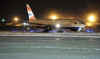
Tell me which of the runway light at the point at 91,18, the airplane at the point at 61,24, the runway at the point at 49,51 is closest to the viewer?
the runway at the point at 49,51

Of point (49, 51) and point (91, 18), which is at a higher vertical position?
point (91, 18)

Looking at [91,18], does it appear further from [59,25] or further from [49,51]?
[49,51]

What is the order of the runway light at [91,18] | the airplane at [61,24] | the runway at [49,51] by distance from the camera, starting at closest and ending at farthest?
the runway at [49,51] < the airplane at [61,24] < the runway light at [91,18]

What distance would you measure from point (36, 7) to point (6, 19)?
7.58 metres

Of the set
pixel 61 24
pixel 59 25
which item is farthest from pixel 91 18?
pixel 59 25

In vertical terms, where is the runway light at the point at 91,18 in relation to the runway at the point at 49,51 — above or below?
above

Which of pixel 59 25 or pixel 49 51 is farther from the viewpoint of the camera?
pixel 59 25

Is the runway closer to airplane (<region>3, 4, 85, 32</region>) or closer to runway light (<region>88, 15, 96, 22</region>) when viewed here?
airplane (<region>3, 4, 85, 32</region>)

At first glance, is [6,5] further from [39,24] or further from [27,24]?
[39,24]

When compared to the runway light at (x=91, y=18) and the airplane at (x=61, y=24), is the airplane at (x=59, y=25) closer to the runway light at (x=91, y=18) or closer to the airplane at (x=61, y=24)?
the airplane at (x=61, y=24)

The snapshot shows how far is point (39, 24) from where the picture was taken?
32.8m

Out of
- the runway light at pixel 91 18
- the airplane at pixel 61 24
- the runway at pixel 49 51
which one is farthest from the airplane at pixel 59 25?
the runway at pixel 49 51

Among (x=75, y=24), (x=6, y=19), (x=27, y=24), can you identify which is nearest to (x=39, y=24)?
(x=27, y=24)

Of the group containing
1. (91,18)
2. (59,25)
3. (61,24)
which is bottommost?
(59,25)
